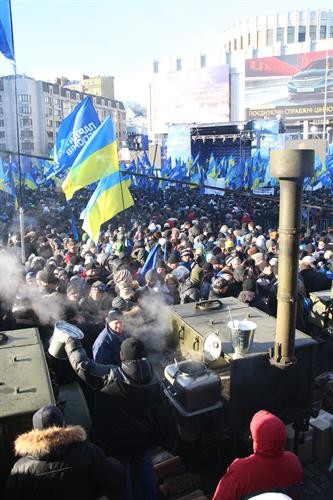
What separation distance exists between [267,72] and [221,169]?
145 ft

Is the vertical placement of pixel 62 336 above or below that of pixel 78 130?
below

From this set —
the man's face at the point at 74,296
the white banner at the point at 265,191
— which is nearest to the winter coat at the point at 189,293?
the man's face at the point at 74,296

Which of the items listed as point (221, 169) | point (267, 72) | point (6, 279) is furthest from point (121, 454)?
point (267, 72)

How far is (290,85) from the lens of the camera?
6238 centimetres

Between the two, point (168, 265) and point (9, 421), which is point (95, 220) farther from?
point (9, 421)

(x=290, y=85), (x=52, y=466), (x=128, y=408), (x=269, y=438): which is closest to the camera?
(x=52, y=466)

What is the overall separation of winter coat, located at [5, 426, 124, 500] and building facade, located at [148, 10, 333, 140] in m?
59.2

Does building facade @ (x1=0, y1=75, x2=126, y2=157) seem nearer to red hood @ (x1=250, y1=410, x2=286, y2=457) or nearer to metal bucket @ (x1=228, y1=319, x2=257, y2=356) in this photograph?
metal bucket @ (x1=228, y1=319, x2=257, y2=356)

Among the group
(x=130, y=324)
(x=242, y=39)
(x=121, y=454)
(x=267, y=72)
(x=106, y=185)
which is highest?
(x=242, y=39)

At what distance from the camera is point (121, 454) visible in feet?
12.0

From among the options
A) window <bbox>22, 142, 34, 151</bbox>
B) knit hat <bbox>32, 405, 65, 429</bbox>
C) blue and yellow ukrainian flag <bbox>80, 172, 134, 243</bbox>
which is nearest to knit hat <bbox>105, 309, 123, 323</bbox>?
knit hat <bbox>32, 405, 65, 429</bbox>

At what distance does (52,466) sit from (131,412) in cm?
95

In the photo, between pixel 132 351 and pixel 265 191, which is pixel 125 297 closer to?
pixel 132 351

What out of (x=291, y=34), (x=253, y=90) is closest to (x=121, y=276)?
(x=253, y=90)
